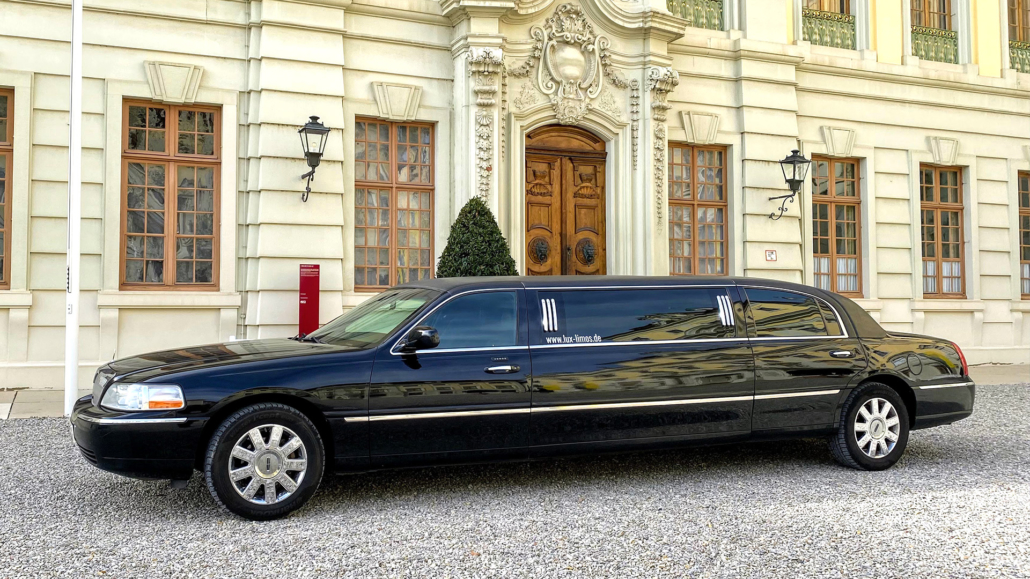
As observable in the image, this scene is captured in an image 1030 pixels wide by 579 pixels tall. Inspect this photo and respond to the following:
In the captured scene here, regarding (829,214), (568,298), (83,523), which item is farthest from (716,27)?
(83,523)

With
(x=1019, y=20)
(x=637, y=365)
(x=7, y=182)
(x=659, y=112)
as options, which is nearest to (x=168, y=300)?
(x=7, y=182)

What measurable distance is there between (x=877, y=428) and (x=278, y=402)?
4541mm

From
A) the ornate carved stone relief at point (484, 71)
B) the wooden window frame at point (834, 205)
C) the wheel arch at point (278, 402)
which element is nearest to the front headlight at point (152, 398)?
the wheel arch at point (278, 402)

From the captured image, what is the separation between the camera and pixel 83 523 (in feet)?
16.3

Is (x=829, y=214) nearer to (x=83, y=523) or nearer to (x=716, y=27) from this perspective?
(x=716, y=27)

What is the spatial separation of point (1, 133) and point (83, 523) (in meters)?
7.43

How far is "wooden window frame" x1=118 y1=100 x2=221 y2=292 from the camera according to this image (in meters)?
10.8

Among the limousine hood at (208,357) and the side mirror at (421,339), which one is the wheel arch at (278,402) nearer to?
the limousine hood at (208,357)

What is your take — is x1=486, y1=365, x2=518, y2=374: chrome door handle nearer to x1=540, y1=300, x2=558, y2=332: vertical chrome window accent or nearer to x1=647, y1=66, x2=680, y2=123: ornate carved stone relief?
x1=540, y1=300, x2=558, y2=332: vertical chrome window accent

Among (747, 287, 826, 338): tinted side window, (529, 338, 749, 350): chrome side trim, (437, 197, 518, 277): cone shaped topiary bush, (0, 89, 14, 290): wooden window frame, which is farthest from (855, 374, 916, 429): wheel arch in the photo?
(0, 89, 14, 290): wooden window frame

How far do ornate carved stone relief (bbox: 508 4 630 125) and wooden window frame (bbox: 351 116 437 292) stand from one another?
1670 mm

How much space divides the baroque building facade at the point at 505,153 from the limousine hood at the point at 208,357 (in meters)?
5.37

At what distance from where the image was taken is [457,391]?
5461 mm

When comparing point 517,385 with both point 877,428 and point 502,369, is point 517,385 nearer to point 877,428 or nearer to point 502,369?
point 502,369
